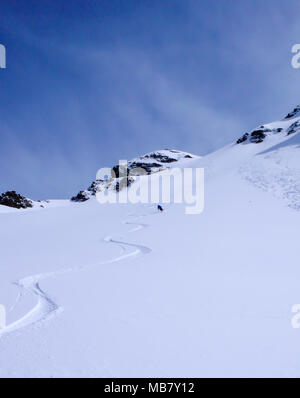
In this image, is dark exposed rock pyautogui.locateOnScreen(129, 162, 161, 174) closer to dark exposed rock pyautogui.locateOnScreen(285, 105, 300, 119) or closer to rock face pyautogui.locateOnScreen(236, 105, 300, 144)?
rock face pyautogui.locateOnScreen(236, 105, 300, 144)

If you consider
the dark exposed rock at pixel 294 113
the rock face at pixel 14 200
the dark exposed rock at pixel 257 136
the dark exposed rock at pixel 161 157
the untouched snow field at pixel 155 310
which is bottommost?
the untouched snow field at pixel 155 310

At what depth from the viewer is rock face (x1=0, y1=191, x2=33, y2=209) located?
198 ft

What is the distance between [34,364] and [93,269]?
3168mm

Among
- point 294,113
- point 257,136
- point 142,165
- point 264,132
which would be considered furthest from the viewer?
point 142,165

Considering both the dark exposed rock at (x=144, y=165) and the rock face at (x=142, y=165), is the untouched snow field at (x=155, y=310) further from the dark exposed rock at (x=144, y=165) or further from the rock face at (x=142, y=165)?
the dark exposed rock at (x=144, y=165)

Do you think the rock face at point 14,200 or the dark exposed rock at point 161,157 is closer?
the rock face at point 14,200

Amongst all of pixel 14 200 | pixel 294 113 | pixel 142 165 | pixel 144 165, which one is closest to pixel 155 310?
pixel 14 200

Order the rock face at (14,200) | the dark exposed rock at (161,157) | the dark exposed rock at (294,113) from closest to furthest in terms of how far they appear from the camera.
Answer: the rock face at (14,200)
the dark exposed rock at (294,113)
the dark exposed rock at (161,157)

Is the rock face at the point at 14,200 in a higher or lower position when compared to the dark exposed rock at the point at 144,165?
lower

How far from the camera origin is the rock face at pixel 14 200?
6034cm

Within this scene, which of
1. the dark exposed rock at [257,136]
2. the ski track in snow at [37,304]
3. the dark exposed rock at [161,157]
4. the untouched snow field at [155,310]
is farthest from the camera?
the dark exposed rock at [161,157]

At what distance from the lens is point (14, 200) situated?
61.5 metres

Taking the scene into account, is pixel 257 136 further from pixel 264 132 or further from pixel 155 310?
pixel 155 310

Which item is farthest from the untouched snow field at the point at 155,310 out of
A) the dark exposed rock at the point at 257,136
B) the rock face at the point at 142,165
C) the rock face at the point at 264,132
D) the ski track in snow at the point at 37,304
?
the rock face at the point at 142,165
